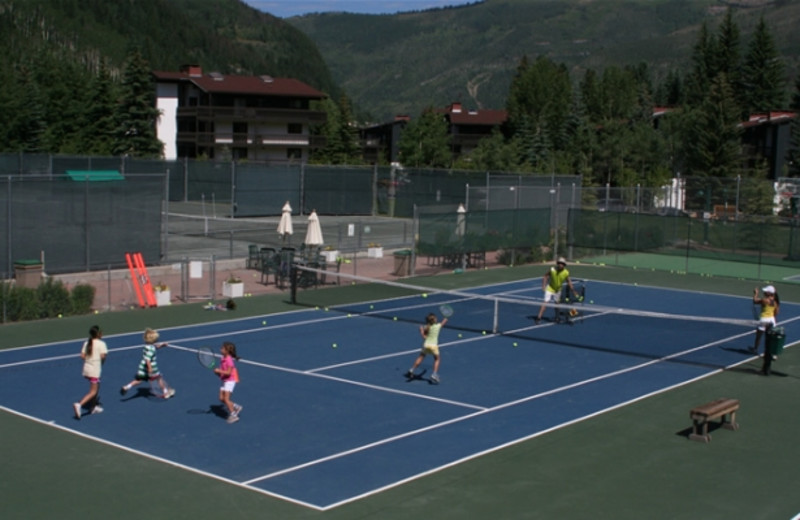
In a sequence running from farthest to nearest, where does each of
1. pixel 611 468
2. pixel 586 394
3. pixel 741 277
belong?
pixel 741 277
pixel 586 394
pixel 611 468

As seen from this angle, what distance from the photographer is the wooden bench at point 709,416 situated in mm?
15867

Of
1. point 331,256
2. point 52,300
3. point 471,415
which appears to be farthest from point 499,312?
point 52,300

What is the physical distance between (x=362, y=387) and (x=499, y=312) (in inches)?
376

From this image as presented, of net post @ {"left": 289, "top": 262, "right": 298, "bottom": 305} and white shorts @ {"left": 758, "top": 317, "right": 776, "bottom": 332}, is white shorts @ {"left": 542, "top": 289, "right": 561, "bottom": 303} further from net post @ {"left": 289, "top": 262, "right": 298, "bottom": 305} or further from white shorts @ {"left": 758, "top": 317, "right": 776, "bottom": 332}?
net post @ {"left": 289, "top": 262, "right": 298, "bottom": 305}

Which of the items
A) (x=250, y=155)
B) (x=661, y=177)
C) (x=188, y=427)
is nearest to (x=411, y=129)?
(x=250, y=155)

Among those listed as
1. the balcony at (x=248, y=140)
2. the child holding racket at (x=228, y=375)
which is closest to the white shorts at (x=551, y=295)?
the child holding racket at (x=228, y=375)

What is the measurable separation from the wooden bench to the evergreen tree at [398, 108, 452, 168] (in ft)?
246

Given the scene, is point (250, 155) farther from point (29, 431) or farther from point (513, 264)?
point (29, 431)

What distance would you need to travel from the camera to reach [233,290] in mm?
29109

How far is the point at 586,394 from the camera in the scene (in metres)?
19.1

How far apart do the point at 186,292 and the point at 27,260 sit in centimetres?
492

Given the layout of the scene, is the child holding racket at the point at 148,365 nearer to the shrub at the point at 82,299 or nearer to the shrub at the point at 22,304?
the shrub at the point at 22,304

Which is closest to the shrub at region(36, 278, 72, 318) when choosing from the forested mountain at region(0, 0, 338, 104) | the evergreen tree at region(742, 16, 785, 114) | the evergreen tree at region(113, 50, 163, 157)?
the evergreen tree at region(113, 50, 163, 157)

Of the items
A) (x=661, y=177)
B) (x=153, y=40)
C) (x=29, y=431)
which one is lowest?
(x=29, y=431)
